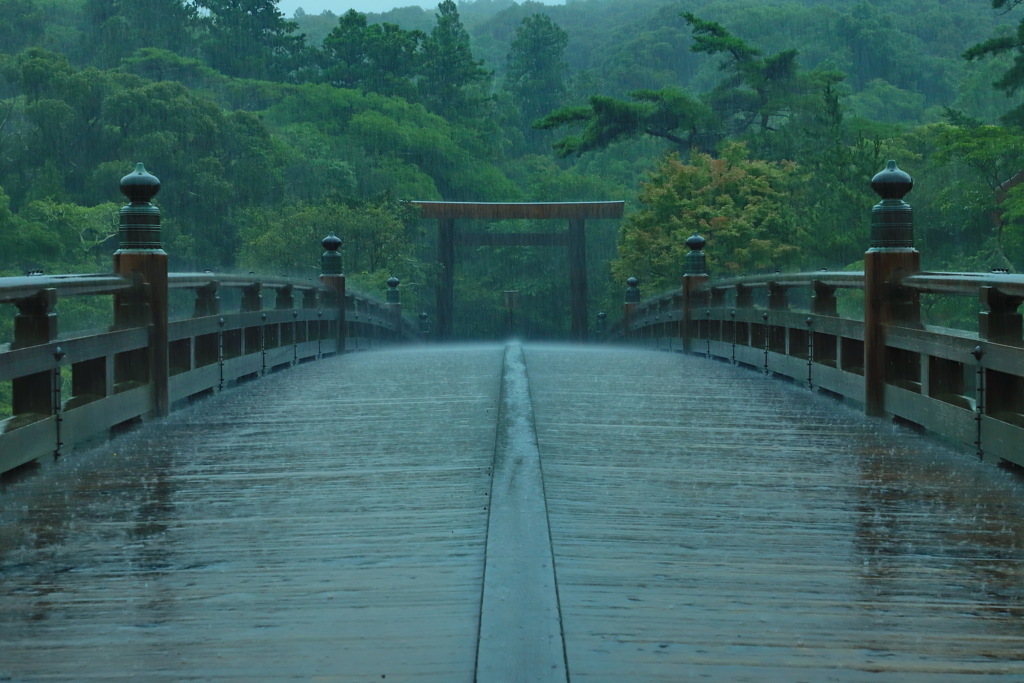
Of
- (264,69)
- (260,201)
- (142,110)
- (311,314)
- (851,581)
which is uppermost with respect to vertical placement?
(264,69)

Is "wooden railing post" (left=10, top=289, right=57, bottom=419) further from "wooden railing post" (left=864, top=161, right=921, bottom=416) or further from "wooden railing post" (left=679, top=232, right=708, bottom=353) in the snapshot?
"wooden railing post" (left=679, top=232, right=708, bottom=353)

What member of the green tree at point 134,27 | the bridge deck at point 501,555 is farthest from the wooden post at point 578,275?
the bridge deck at point 501,555

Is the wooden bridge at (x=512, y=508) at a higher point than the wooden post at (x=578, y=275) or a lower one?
lower

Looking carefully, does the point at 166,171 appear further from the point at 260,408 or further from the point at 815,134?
the point at 260,408

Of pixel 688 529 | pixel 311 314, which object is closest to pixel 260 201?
pixel 311 314

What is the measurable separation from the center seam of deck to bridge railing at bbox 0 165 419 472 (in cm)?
209

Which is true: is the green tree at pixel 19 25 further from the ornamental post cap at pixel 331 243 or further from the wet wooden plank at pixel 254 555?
the wet wooden plank at pixel 254 555

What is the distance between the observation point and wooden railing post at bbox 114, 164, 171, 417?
7.22 metres

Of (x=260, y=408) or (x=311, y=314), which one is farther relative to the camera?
(x=311, y=314)

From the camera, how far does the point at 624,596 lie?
3.27 m

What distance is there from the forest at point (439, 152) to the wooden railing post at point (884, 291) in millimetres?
21127

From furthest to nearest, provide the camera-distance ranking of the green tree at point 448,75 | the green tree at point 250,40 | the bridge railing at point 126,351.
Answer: the green tree at point 448,75
the green tree at point 250,40
the bridge railing at point 126,351

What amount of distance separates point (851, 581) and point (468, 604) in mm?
1119

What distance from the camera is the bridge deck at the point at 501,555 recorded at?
2.82 metres
